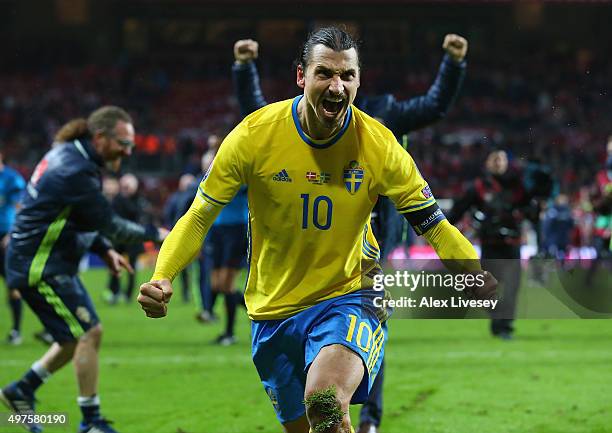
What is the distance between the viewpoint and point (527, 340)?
469 inches

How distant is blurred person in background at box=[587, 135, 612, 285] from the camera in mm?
10508

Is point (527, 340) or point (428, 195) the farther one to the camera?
point (527, 340)

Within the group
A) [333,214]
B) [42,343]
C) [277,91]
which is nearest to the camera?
[333,214]

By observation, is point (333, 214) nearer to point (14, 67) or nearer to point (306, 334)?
point (306, 334)

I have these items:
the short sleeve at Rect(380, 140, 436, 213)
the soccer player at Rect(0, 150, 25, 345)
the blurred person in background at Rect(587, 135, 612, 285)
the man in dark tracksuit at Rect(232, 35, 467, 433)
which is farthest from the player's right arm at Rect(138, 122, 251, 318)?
the soccer player at Rect(0, 150, 25, 345)

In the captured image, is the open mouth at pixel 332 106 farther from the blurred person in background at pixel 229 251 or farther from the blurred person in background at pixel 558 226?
the blurred person in background at pixel 558 226

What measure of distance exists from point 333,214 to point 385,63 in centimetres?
3601

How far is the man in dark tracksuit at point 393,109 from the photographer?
6387 millimetres

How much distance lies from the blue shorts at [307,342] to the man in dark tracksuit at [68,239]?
236cm

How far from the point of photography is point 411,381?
356 inches

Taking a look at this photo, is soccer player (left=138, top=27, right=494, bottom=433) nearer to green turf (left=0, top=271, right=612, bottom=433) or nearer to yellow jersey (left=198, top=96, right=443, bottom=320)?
yellow jersey (left=198, top=96, right=443, bottom=320)

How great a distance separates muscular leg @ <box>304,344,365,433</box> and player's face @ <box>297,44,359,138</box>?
39.6 inches

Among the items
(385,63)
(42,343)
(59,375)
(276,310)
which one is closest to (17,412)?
(59,375)

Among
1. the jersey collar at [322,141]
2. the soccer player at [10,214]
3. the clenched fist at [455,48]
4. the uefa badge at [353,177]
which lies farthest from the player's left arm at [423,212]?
the soccer player at [10,214]
